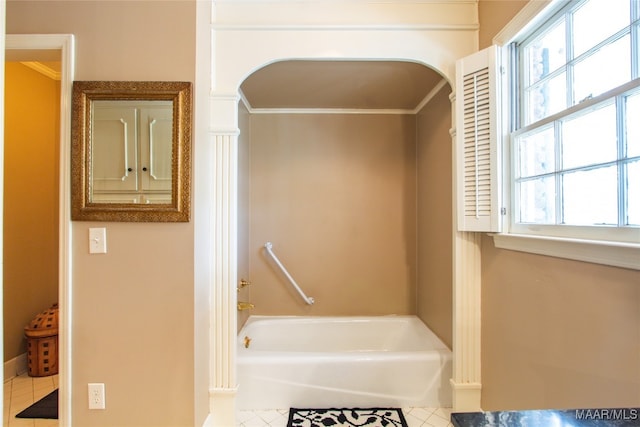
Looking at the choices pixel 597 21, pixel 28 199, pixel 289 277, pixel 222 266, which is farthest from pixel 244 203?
pixel 597 21

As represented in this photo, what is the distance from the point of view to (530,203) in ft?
5.01

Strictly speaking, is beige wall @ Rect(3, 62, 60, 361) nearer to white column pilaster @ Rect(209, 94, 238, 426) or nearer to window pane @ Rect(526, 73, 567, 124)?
white column pilaster @ Rect(209, 94, 238, 426)

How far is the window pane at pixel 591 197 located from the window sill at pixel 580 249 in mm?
108

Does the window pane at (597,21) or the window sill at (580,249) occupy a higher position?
the window pane at (597,21)

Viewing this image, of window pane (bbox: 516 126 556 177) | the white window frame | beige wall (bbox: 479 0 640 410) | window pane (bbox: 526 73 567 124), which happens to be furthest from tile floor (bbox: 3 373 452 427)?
window pane (bbox: 526 73 567 124)

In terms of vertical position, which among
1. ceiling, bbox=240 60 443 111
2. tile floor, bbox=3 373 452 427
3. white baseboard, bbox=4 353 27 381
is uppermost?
ceiling, bbox=240 60 443 111

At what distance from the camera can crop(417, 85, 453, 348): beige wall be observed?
2.21 m

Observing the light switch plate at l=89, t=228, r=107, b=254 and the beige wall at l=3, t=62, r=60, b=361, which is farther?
the beige wall at l=3, t=62, r=60, b=361

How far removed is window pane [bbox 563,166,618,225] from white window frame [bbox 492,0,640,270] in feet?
0.27

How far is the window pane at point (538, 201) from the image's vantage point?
139 cm

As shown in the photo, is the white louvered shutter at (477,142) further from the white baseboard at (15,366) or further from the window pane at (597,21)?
the white baseboard at (15,366)

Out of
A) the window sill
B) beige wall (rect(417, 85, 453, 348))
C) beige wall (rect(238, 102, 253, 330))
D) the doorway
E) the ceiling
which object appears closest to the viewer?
the window sill

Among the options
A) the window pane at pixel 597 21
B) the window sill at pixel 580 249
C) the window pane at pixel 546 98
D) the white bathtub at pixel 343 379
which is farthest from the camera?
the white bathtub at pixel 343 379

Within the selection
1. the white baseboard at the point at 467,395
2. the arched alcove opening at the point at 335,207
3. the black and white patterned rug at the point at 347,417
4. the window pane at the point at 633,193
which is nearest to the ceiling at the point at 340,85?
the arched alcove opening at the point at 335,207
